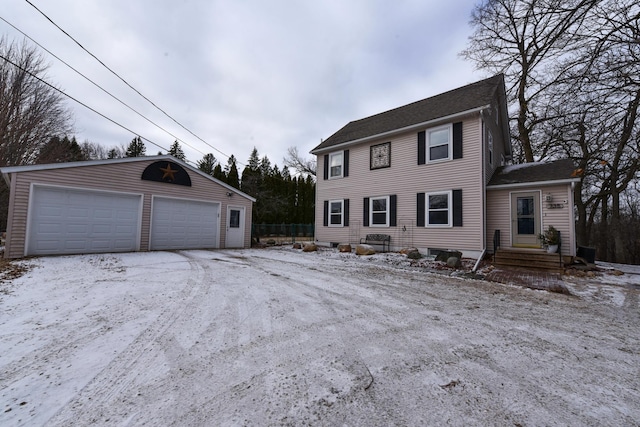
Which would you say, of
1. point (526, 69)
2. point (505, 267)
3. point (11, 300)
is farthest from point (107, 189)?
point (526, 69)

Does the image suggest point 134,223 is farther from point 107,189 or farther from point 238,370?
point 238,370

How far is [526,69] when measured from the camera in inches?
488

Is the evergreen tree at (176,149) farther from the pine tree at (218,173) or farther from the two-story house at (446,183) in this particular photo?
the two-story house at (446,183)

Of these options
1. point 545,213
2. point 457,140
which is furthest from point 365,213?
point 545,213

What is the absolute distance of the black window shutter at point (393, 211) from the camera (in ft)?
34.4

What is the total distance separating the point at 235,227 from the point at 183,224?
2.32 metres

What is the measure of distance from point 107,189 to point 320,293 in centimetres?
872

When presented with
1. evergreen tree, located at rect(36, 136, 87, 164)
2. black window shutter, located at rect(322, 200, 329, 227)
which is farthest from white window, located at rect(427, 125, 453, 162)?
evergreen tree, located at rect(36, 136, 87, 164)

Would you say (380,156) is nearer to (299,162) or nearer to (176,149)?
(299,162)

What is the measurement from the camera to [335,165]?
13.0 meters

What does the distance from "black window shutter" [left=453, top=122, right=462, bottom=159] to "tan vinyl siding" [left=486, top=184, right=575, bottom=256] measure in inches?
74.9

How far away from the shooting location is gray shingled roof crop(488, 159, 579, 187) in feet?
26.3

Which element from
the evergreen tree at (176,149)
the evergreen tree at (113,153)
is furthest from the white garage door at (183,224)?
the evergreen tree at (176,149)

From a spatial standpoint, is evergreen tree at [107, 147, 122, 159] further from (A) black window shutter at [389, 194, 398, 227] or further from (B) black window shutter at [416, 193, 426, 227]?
(B) black window shutter at [416, 193, 426, 227]
